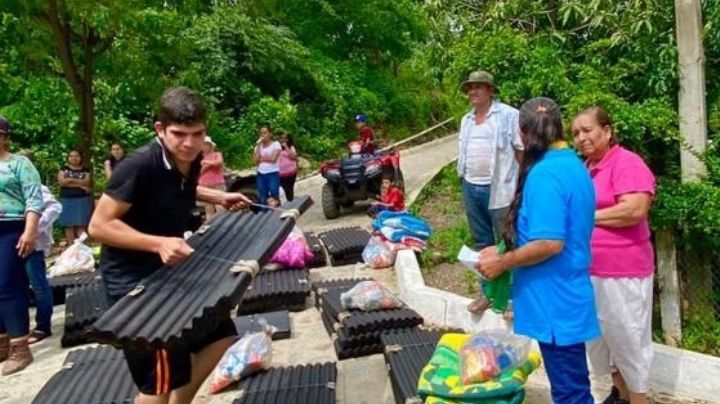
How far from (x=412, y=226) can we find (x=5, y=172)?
400cm

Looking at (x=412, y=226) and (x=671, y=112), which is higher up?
(x=671, y=112)

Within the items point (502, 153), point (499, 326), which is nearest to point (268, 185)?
point (502, 153)

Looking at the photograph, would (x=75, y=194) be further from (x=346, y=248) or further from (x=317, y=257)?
(x=346, y=248)

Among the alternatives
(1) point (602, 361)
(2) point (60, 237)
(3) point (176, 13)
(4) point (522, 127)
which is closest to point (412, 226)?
(1) point (602, 361)

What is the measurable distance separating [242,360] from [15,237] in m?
2.10

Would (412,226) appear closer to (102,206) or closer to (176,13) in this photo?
(102,206)

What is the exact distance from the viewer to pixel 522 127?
2.77 meters

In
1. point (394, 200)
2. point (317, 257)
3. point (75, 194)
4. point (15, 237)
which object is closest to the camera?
point (15, 237)

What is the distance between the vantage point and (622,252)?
3.20 metres

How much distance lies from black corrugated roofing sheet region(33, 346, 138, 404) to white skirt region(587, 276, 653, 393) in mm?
2751

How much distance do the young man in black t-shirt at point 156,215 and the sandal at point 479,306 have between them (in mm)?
2348

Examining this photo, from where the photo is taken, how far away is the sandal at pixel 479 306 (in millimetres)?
4613

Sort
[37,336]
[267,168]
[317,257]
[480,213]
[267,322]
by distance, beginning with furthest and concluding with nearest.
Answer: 1. [267,168]
2. [317,257]
3. [37,336]
4. [267,322]
5. [480,213]

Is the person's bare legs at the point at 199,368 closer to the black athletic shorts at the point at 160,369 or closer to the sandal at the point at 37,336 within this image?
the black athletic shorts at the point at 160,369
